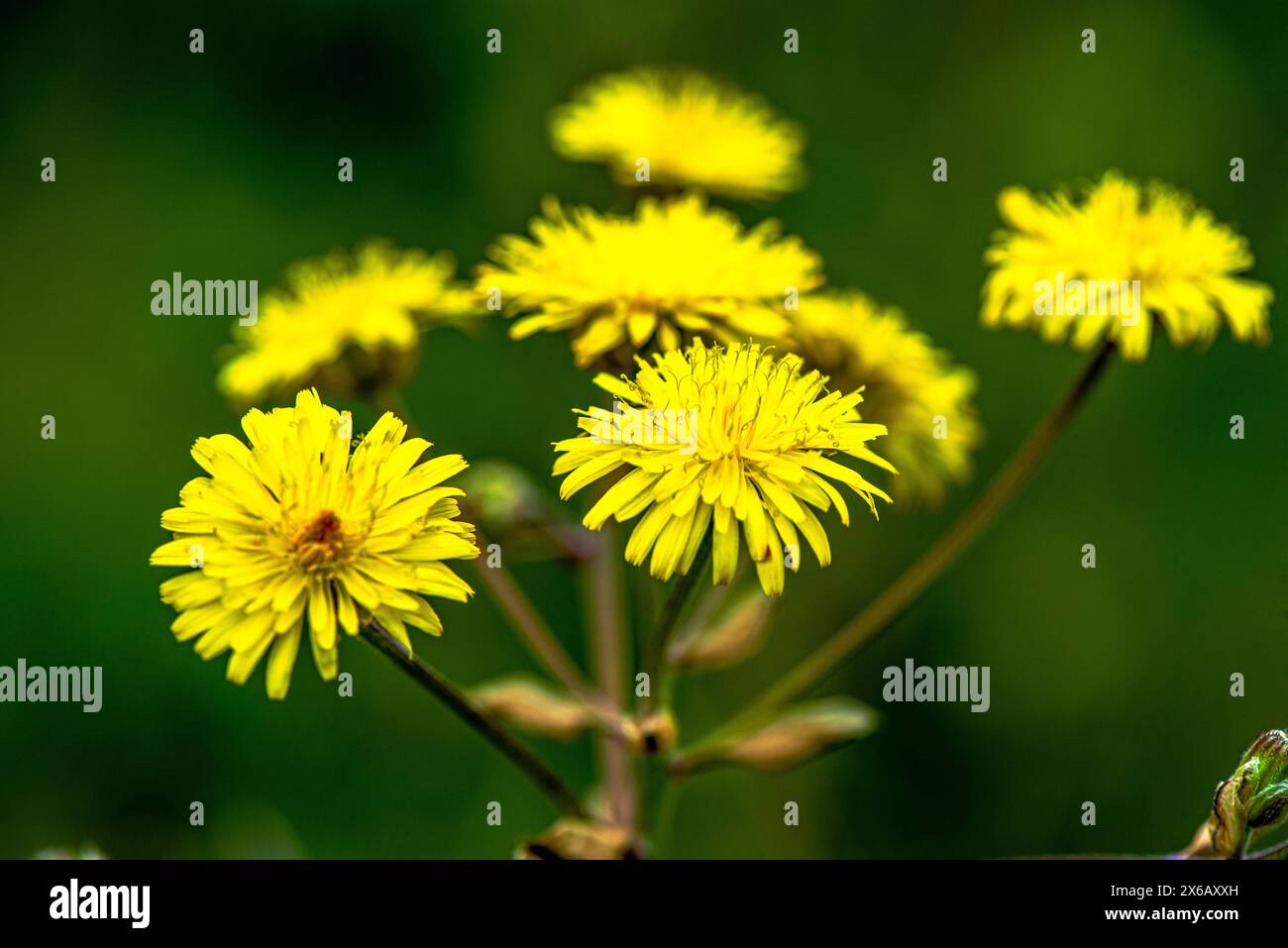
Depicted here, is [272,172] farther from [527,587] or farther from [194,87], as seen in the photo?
[527,587]

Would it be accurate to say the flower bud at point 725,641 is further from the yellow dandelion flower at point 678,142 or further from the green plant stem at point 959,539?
the yellow dandelion flower at point 678,142

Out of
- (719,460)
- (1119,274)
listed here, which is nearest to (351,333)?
(719,460)

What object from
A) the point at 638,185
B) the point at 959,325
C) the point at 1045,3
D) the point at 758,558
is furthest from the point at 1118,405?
the point at 758,558

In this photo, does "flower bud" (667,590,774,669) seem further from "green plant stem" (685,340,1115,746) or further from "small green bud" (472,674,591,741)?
"small green bud" (472,674,591,741)

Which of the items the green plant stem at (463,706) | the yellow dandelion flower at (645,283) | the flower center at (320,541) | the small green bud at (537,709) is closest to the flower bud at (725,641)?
the small green bud at (537,709)

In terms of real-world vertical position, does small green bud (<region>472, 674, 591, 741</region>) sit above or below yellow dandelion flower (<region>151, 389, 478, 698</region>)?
below

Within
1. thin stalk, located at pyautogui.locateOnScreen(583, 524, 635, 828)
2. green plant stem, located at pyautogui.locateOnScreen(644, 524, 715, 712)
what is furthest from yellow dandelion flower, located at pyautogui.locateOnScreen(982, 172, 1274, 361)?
thin stalk, located at pyautogui.locateOnScreen(583, 524, 635, 828)
